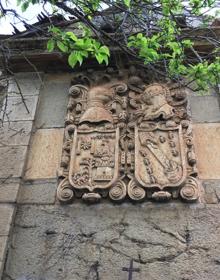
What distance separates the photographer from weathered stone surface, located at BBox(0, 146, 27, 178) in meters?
3.24

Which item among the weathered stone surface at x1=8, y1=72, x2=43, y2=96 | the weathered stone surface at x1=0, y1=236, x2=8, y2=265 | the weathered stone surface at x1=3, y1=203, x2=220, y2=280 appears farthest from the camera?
the weathered stone surface at x1=8, y1=72, x2=43, y2=96

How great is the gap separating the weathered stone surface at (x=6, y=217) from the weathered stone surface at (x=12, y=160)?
1.00 ft

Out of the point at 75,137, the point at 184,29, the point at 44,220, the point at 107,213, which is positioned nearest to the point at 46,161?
the point at 75,137

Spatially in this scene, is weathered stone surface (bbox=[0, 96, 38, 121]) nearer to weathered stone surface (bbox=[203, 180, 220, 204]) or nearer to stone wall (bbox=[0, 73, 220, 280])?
stone wall (bbox=[0, 73, 220, 280])

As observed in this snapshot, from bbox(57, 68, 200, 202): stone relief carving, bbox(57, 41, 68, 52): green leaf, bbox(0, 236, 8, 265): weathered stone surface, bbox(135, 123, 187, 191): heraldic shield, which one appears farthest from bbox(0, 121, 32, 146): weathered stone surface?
bbox(57, 41, 68, 52): green leaf

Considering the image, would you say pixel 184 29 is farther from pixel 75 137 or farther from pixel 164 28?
pixel 75 137

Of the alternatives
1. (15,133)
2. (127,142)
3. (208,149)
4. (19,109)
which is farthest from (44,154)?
(208,149)

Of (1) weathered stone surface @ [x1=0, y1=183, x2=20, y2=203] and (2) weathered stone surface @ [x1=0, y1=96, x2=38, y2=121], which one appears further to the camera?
(2) weathered stone surface @ [x1=0, y1=96, x2=38, y2=121]

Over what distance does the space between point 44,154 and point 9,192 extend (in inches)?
18.8

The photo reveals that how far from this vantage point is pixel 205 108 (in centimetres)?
355

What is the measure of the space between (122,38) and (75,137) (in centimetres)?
121

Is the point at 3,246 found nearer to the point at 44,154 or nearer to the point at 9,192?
the point at 9,192

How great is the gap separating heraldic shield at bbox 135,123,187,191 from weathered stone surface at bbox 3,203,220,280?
7.9 inches

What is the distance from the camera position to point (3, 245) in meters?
2.81
